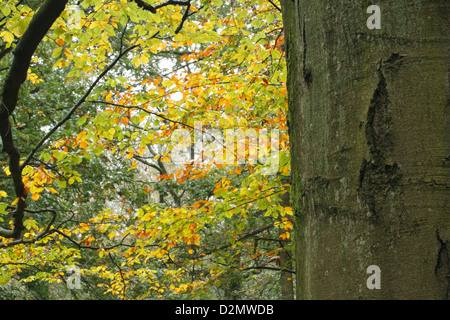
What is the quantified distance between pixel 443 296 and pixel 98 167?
28.5 feet

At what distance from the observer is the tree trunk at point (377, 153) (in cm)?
86

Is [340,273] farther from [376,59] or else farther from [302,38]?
[302,38]

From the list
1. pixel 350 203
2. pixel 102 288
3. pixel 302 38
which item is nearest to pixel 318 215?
pixel 350 203

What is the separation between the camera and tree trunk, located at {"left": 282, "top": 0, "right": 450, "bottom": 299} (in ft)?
2.83

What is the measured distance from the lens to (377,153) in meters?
0.91

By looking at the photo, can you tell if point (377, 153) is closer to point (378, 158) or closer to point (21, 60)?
point (378, 158)

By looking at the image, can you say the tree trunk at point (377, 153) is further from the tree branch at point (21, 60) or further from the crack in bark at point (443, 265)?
the tree branch at point (21, 60)

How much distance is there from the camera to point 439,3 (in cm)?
99
